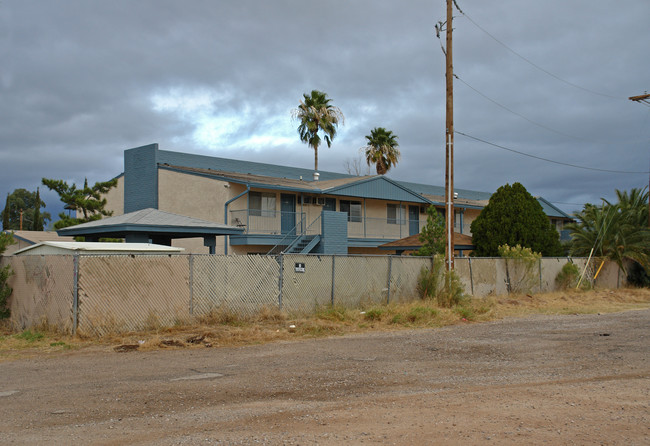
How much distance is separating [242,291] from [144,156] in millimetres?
17713

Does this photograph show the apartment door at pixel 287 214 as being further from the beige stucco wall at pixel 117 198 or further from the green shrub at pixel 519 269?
the green shrub at pixel 519 269

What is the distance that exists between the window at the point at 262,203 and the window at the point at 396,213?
29.5 feet

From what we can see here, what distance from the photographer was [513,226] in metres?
26.4

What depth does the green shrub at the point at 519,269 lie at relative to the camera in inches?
921

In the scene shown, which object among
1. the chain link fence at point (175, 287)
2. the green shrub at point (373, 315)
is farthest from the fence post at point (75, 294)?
the green shrub at point (373, 315)

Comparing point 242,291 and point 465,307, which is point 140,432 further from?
point 465,307

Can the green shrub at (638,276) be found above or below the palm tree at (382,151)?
below

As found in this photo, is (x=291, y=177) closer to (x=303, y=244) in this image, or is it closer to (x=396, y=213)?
(x=396, y=213)

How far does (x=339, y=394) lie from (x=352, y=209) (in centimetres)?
2659

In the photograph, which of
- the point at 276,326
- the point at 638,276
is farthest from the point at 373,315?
the point at 638,276

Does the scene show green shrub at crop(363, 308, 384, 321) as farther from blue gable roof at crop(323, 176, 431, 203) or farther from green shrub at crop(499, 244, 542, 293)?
blue gable roof at crop(323, 176, 431, 203)

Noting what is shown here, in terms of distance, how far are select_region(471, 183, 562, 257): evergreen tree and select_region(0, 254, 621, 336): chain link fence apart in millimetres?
9816

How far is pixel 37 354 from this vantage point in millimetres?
10914

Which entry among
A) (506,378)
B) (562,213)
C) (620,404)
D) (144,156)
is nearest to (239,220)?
(144,156)
